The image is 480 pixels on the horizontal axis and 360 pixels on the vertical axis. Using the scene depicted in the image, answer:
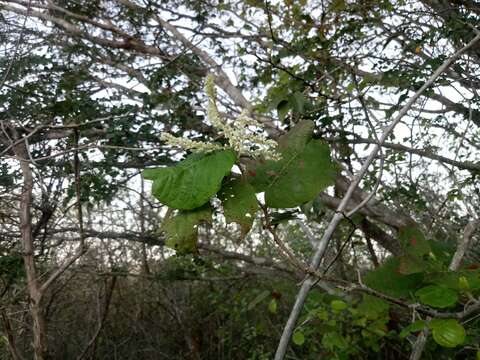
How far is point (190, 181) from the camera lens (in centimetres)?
84

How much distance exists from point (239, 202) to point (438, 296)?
25.8 inches

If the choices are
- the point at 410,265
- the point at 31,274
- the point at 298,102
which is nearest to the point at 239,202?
the point at 410,265

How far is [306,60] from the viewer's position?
3594 millimetres

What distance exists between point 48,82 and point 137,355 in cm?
324

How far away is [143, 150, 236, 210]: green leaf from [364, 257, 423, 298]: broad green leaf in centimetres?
78

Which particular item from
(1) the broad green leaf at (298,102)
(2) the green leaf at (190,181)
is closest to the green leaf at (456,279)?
(2) the green leaf at (190,181)

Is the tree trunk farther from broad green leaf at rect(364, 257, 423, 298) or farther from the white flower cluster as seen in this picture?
broad green leaf at rect(364, 257, 423, 298)

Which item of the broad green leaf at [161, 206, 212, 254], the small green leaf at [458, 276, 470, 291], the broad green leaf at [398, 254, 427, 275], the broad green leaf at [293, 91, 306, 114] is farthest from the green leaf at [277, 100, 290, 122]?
the broad green leaf at [161, 206, 212, 254]

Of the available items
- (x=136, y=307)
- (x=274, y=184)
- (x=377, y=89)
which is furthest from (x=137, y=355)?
(x=274, y=184)

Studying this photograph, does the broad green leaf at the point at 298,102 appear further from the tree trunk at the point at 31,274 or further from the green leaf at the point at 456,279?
the tree trunk at the point at 31,274

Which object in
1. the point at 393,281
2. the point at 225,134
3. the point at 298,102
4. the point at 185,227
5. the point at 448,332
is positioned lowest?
the point at 448,332

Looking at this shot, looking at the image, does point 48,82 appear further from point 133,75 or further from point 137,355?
point 137,355

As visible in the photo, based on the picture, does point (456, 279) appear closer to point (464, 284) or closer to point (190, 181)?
point (464, 284)

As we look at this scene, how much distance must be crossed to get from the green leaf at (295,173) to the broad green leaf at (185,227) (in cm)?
14
